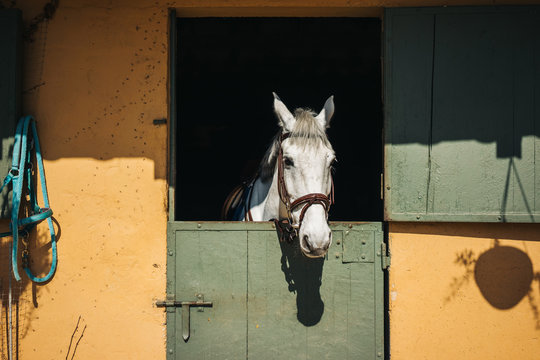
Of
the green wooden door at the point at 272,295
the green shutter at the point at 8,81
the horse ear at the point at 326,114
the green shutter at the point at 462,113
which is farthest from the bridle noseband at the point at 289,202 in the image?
the green shutter at the point at 8,81

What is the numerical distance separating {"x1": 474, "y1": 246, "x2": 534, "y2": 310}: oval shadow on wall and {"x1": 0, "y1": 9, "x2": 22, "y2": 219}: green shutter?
316 centimetres

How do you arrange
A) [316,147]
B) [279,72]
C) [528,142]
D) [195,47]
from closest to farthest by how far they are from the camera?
[316,147], [528,142], [195,47], [279,72]

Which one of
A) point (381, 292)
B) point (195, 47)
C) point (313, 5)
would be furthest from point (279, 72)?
point (381, 292)

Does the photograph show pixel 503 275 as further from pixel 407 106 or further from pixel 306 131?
pixel 306 131

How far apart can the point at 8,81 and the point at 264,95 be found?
169 inches

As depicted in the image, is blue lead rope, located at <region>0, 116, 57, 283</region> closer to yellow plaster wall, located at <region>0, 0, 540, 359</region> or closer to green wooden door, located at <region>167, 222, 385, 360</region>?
yellow plaster wall, located at <region>0, 0, 540, 359</region>

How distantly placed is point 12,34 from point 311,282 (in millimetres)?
2550

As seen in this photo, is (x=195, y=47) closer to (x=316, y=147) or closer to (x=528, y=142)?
(x=316, y=147)

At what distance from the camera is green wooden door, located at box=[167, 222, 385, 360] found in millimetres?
2883

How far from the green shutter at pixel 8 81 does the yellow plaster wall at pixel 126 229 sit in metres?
0.11

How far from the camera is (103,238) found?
2932mm

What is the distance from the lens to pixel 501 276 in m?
2.86

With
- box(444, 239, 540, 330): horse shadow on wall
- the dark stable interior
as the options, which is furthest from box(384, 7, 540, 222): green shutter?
the dark stable interior

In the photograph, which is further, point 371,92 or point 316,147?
point 371,92
